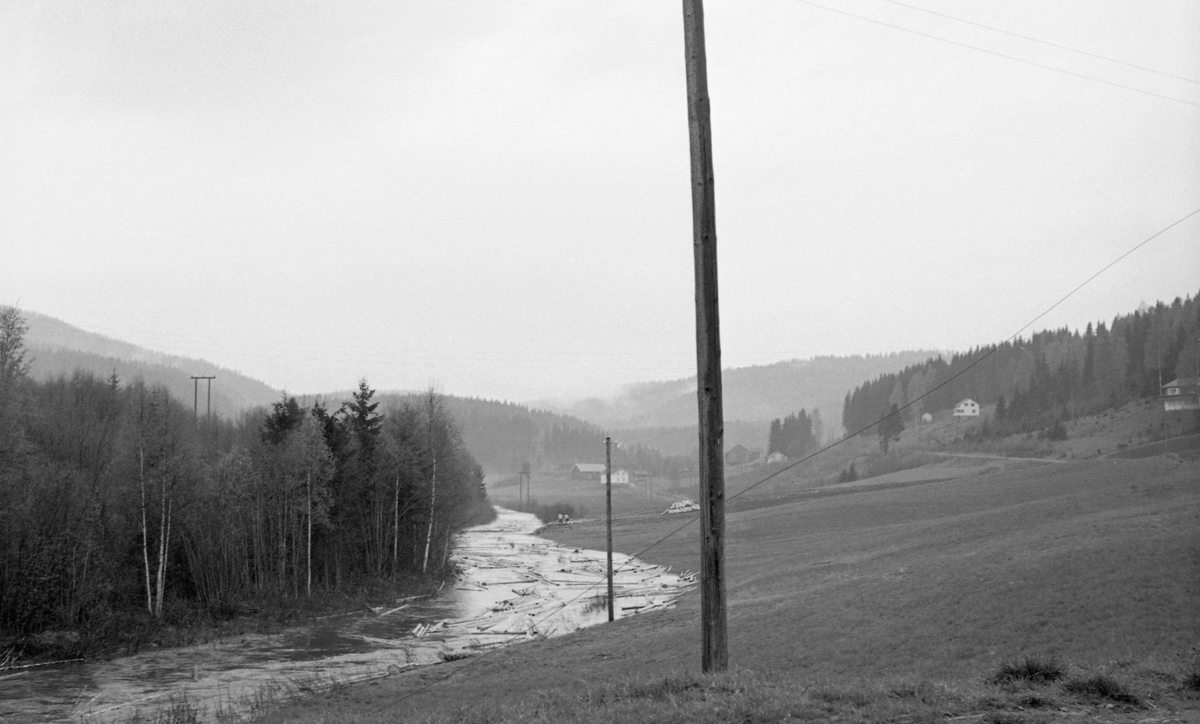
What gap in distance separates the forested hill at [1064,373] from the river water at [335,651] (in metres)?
36.2

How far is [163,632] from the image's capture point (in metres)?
44.2

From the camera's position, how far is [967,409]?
5733 inches

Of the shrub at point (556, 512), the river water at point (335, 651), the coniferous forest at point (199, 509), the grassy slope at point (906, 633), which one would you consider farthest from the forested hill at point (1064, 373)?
the shrub at point (556, 512)

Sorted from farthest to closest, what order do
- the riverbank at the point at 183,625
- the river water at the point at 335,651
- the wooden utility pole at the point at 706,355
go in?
the riverbank at the point at 183,625 < the river water at the point at 335,651 < the wooden utility pole at the point at 706,355

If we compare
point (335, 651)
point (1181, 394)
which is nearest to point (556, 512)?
point (1181, 394)

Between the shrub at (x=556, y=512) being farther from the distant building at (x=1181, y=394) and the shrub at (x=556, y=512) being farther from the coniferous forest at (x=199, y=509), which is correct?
the distant building at (x=1181, y=394)

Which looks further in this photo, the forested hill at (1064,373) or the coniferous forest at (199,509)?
the forested hill at (1064,373)

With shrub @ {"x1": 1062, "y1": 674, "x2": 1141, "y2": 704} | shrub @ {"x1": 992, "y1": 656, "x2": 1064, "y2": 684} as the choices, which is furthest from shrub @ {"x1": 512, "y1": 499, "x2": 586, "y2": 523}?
shrub @ {"x1": 1062, "y1": 674, "x2": 1141, "y2": 704}

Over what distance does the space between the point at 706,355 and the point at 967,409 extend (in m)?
148

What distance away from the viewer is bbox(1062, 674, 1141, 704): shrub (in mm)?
9539

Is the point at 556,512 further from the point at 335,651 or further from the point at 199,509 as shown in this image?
the point at 335,651

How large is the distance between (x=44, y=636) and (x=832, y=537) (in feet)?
174

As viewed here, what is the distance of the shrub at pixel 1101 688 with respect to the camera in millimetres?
9539

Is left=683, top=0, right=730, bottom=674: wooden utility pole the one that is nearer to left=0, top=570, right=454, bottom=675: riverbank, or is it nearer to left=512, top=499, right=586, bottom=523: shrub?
left=0, top=570, right=454, bottom=675: riverbank
